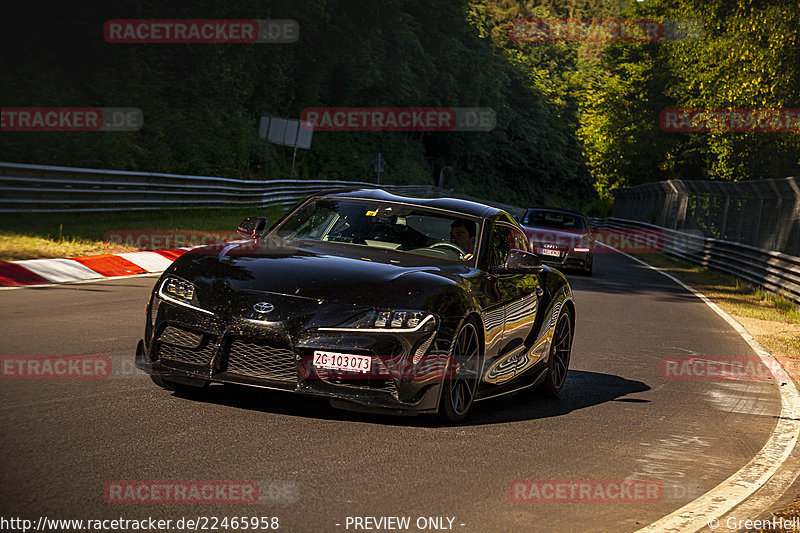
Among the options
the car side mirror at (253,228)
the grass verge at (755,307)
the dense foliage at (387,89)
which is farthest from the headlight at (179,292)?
the dense foliage at (387,89)

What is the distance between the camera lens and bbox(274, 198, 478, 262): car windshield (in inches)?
309

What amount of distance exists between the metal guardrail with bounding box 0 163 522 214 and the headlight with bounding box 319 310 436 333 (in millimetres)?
13284

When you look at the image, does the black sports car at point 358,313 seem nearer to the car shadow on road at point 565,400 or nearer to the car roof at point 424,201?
the car roof at point 424,201

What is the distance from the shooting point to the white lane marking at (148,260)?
17.2 meters

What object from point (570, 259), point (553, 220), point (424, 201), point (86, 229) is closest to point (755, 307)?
point (570, 259)

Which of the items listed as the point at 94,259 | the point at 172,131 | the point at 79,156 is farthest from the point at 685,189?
the point at 94,259

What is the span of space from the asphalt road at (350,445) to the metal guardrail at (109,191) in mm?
9460

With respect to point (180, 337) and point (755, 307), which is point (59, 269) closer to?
point (180, 337)

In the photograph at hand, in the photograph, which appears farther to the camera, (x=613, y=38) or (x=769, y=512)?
(x=613, y=38)

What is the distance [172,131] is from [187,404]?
30.7 metres

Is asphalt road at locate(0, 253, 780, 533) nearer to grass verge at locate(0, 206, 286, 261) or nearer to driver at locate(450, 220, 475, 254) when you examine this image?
driver at locate(450, 220, 475, 254)

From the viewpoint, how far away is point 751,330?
16.3 meters

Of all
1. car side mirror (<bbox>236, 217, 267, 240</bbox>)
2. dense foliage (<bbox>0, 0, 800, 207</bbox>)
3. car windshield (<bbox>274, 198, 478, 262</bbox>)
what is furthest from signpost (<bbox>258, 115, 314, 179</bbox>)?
car windshield (<bbox>274, 198, 478, 262</bbox>)

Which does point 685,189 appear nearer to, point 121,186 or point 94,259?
point 121,186
